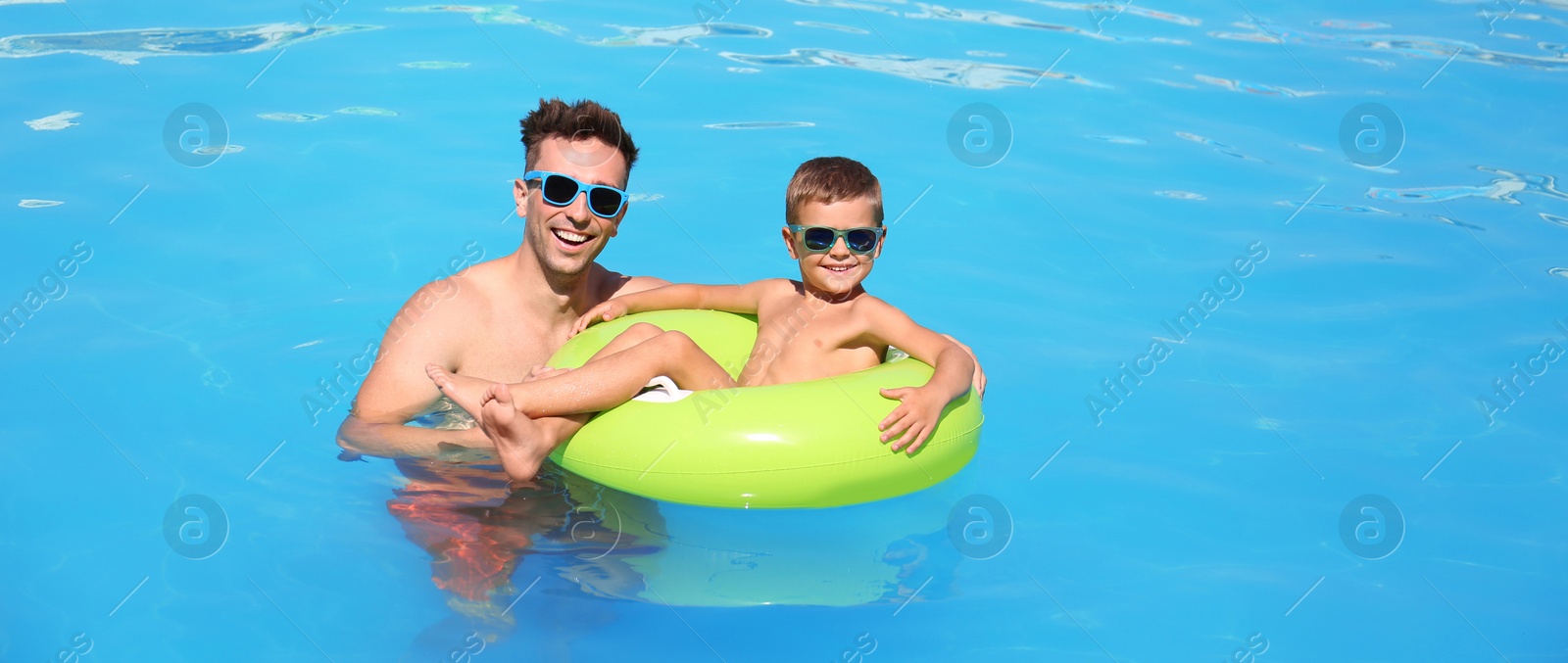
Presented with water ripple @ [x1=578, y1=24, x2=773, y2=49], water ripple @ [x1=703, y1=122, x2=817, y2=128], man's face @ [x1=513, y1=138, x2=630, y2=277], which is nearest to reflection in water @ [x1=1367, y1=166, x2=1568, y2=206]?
water ripple @ [x1=703, y1=122, x2=817, y2=128]

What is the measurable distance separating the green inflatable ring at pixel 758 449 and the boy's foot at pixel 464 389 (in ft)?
1.04

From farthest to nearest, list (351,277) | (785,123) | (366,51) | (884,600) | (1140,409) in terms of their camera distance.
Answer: (366,51) < (785,123) < (351,277) < (1140,409) < (884,600)

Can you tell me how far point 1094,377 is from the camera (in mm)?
5559

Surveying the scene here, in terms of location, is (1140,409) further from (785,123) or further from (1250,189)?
(785,123)

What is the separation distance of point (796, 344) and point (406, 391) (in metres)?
1.35

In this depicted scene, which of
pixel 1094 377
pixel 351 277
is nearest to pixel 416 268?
pixel 351 277

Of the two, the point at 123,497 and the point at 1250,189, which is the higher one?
the point at 1250,189

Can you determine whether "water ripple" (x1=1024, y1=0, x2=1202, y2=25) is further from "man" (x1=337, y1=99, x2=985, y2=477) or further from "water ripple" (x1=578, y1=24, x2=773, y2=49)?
"man" (x1=337, y1=99, x2=985, y2=477)

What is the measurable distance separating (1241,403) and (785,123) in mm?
3928

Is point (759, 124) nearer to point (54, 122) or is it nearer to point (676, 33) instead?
point (676, 33)

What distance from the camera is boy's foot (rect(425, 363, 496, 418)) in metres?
3.77

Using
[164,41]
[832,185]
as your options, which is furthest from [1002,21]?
[832,185]

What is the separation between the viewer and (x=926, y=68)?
30.6ft

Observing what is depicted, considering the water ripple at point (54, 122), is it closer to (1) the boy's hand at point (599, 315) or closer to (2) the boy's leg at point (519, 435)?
(1) the boy's hand at point (599, 315)
